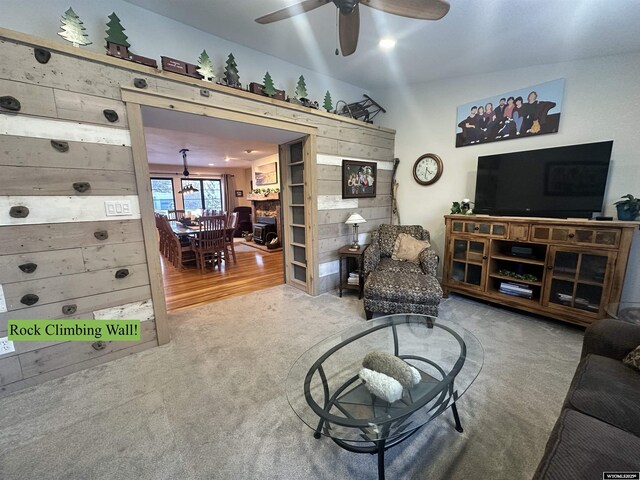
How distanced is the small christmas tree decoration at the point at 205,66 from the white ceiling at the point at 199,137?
383 mm

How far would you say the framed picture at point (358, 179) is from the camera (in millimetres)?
3386

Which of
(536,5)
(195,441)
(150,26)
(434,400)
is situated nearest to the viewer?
(434,400)

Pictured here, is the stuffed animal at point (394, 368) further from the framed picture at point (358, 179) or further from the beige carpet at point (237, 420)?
the framed picture at point (358, 179)

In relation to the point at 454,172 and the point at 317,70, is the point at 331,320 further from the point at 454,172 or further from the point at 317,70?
the point at 317,70

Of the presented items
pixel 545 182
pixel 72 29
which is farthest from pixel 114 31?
pixel 545 182

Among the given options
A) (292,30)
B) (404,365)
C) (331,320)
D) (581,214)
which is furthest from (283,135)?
(581,214)

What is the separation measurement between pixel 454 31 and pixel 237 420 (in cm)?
337

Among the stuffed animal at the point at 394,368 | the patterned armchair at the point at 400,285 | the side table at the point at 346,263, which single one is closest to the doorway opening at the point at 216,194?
the side table at the point at 346,263

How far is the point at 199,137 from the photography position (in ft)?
15.1

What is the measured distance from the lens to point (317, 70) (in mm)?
3221

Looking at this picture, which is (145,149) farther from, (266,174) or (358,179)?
(266,174)

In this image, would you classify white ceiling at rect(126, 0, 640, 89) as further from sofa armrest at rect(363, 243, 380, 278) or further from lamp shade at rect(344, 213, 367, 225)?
sofa armrest at rect(363, 243, 380, 278)

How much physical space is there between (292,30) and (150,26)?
3.98ft

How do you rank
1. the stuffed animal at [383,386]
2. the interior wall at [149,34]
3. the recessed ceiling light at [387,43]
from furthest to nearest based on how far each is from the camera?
the recessed ceiling light at [387,43] < the interior wall at [149,34] < the stuffed animal at [383,386]
